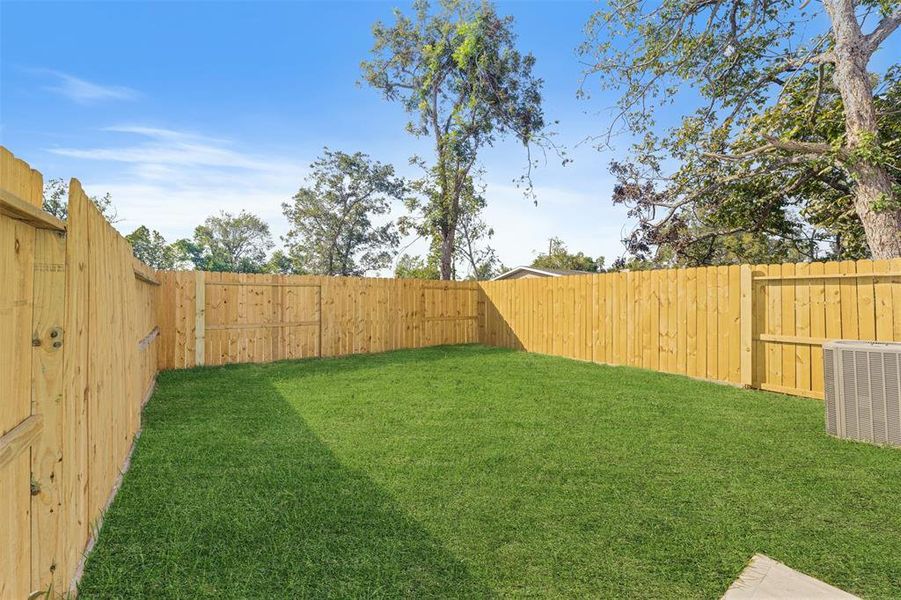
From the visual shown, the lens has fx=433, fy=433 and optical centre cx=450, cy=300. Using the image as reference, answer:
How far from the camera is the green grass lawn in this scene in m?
1.81

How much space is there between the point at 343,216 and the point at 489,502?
20390 mm

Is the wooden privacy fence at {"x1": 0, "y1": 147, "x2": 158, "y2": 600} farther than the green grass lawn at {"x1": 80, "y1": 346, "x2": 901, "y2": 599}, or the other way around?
the green grass lawn at {"x1": 80, "y1": 346, "x2": 901, "y2": 599}

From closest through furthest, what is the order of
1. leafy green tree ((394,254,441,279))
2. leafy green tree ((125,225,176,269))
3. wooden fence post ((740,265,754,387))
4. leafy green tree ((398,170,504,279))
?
wooden fence post ((740,265,754,387)) < leafy green tree ((398,170,504,279)) < leafy green tree ((125,225,176,269)) < leafy green tree ((394,254,441,279))

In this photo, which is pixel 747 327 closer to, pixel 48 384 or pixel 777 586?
pixel 777 586

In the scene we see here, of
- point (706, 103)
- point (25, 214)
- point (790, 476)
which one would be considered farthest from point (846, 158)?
point (25, 214)

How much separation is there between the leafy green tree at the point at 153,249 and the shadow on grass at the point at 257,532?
25465 mm

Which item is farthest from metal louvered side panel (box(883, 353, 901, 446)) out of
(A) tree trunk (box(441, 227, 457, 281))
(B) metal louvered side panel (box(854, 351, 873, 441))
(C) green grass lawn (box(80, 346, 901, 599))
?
(A) tree trunk (box(441, 227, 457, 281))

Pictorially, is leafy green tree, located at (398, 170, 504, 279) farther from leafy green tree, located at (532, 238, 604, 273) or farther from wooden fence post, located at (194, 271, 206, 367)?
wooden fence post, located at (194, 271, 206, 367)

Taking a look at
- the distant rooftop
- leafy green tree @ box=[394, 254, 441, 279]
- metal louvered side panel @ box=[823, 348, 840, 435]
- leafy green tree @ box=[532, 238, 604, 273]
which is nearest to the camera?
metal louvered side panel @ box=[823, 348, 840, 435]

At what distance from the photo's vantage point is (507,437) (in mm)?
3648

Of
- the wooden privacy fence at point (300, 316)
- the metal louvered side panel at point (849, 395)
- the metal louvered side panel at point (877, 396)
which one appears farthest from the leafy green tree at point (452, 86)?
the metal louvered side panel at point (877, 396)

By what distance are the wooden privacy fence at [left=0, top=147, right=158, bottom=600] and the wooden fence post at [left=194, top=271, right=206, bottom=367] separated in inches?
218

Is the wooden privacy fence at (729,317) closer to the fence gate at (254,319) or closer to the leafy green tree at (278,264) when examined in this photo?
the fence gate at (254,319)

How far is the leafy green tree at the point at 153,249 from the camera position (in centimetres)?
2395
